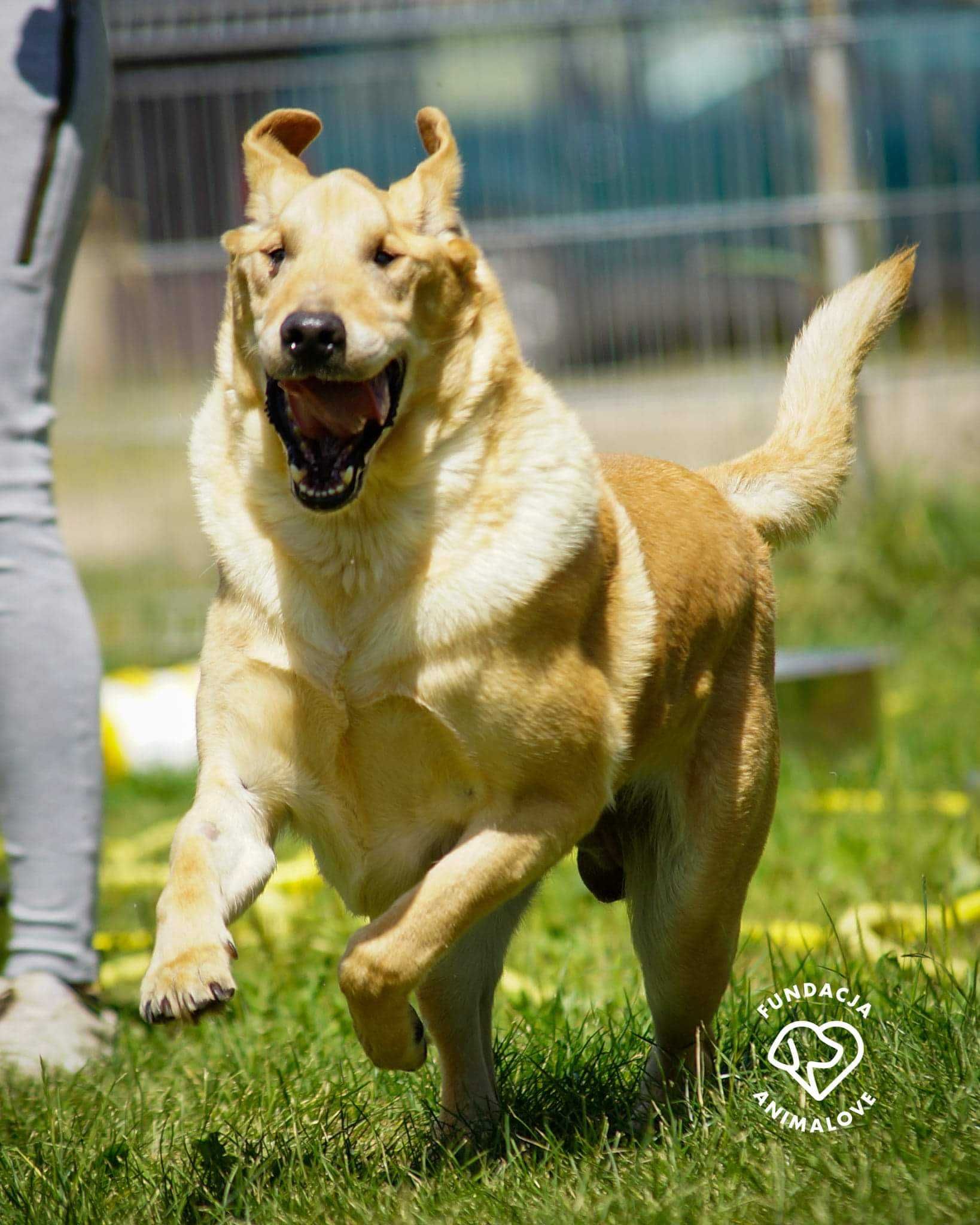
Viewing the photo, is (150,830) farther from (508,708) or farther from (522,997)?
(508,708)

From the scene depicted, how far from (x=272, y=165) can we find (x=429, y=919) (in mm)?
1392

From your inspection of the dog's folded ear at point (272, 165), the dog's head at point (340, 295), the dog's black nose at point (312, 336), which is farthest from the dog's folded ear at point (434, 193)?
the dog's black nose at point (312, 336)

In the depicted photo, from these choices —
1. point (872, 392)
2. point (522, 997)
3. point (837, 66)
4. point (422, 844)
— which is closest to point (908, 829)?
point (522, 997)

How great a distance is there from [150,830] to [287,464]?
334 centimetres

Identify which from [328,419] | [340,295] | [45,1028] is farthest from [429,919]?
[45,1028]

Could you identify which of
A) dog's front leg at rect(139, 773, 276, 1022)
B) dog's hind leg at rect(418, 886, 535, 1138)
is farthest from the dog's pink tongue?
dog's hind leg at rect(418, 886, 535, 1138)

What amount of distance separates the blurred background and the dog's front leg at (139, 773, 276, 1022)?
18.5ft

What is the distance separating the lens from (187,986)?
84.0 inches

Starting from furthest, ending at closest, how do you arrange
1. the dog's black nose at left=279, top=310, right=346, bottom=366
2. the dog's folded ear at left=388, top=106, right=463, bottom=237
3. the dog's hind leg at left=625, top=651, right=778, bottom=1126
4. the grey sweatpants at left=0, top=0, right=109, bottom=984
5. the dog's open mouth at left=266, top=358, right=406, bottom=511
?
the grey sweatpants at left=0, top=0, right=109, bottom=984 < the dog's hind leg at left=625, top=651, right=778, bottom=1126 < the dog's folded ear at left=388, top=106, right=463, bottom=237 < the dog's open mouth at left=266, top=358, right=406, bottom=511 < the dog's black nose at left=279, top=310, right=346, bottom=366

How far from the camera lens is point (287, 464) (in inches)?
99.0

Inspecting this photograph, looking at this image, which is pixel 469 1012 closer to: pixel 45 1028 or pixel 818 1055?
pixel 818 1055

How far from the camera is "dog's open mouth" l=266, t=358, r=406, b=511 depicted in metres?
2.41

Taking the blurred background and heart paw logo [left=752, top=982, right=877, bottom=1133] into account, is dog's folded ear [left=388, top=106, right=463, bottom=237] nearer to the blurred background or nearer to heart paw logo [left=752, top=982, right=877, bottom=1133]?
Answer: heart paw logo [left=752, top=982, right=877, bottom=1133]

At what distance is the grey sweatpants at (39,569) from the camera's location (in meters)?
3.19
